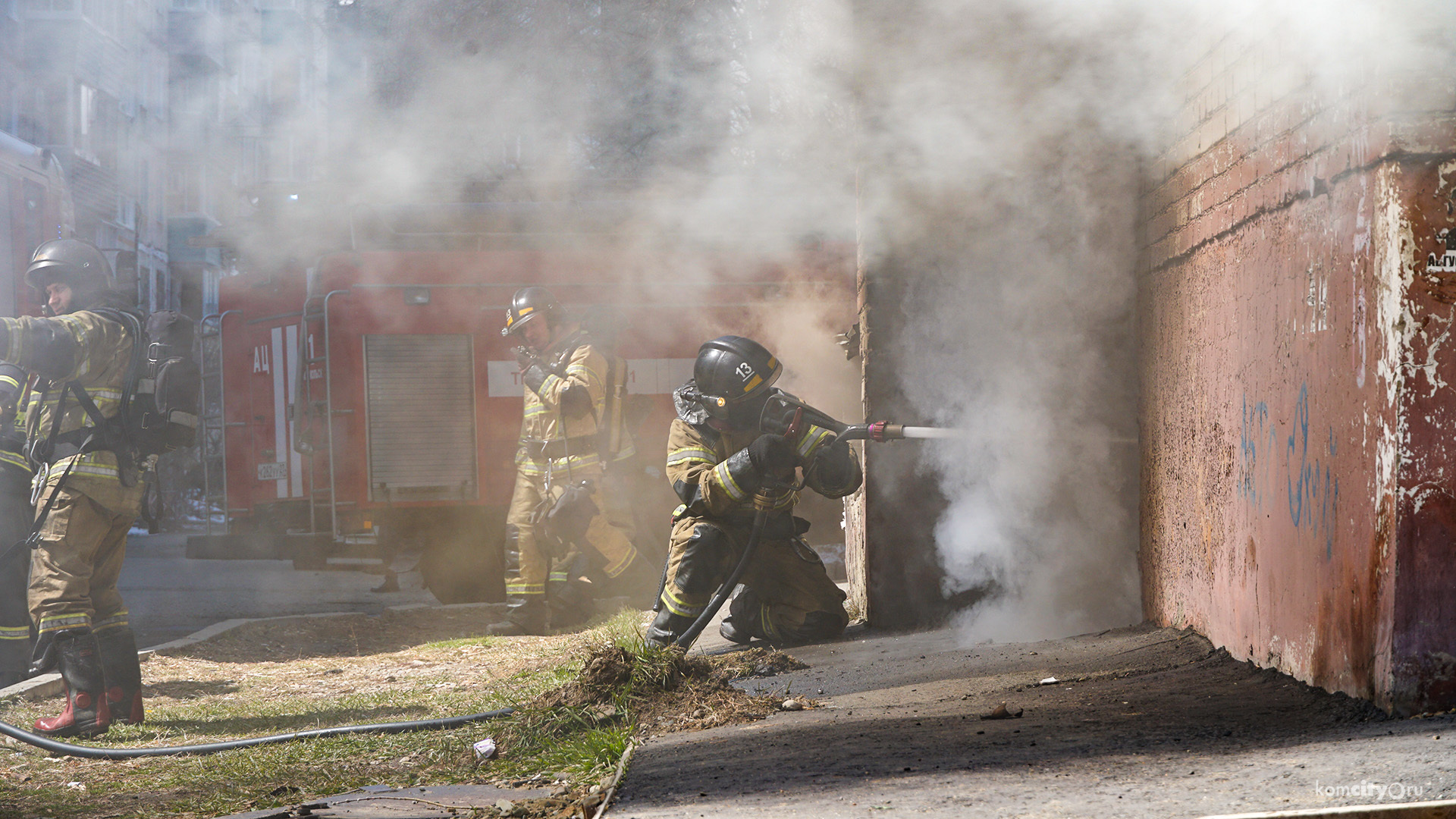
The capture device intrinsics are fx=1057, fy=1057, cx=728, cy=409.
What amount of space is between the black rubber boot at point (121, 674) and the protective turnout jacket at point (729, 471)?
2.16m

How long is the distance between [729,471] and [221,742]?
199cm

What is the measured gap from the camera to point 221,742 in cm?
348

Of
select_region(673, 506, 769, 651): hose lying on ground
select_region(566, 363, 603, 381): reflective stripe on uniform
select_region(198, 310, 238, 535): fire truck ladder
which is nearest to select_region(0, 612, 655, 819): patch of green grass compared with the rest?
select_region(673, 506, 769, 651): hose lying on ground

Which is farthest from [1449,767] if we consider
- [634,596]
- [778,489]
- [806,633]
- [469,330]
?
[469,330]

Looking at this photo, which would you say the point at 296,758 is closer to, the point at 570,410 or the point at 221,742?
the point at 221,742

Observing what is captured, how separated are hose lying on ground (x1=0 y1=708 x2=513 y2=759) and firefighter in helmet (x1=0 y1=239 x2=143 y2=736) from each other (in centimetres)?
33

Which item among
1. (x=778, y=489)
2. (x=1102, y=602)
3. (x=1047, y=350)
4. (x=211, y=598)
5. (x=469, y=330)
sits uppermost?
(x=469, y=330)

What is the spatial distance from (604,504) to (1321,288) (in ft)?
14.2

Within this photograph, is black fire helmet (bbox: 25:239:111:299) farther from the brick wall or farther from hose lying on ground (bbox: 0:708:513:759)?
the brick wall

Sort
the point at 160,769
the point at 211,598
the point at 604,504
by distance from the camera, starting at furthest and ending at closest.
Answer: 1. the point at 211,598
2. the point at 604,504
3. the point at 160,769

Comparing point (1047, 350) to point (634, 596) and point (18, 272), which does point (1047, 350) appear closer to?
point (634, 596)

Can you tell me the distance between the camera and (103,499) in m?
4.05

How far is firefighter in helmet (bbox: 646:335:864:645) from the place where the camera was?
4.19m

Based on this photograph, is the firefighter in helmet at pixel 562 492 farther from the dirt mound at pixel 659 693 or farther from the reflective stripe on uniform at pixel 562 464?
the dirt mound at pixel 659 693
